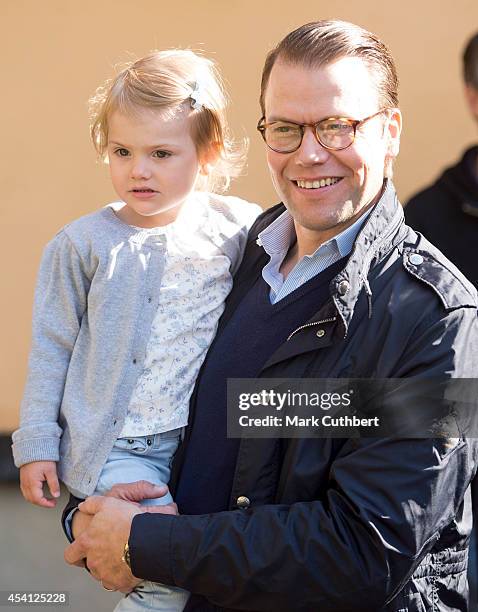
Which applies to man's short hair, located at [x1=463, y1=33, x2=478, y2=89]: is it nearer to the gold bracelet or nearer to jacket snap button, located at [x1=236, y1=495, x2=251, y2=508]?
jacket snap button, located at [x1=236, y1=495, x2=251, y2=508]

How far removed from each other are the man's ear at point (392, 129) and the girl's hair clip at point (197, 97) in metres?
0.52

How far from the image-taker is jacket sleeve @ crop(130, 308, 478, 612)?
6.88 feet

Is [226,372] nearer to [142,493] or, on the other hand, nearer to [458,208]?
[142,493]

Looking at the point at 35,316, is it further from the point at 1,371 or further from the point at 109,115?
the point at 1,371

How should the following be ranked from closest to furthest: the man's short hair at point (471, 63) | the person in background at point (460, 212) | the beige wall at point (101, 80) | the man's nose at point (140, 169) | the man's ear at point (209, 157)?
1. the man's nose at point (140, 169)
2. the man's ear at point (209, 157)
3. the person in background at point (460, 212)
4. the man's short hair at point (471, 63)
5. the beige wall at point (101, 80)

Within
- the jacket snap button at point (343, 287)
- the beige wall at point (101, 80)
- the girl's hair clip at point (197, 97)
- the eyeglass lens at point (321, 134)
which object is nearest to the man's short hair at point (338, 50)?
the eyeglass lens at point (321, 134)

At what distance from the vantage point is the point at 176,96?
8.93 feet

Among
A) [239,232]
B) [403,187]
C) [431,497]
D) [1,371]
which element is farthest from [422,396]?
[1,371]

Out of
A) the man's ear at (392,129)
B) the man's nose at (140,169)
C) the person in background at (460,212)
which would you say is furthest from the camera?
the person in background at (460,212)

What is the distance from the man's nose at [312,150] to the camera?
7.86 feet

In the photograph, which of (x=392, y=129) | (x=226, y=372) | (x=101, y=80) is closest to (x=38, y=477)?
(x=226, y=372)

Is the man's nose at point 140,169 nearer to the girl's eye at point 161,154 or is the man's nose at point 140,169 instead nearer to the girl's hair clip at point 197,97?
the girl's eye at point 161,154

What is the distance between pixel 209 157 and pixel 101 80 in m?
2.30

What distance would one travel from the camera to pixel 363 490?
211cm
